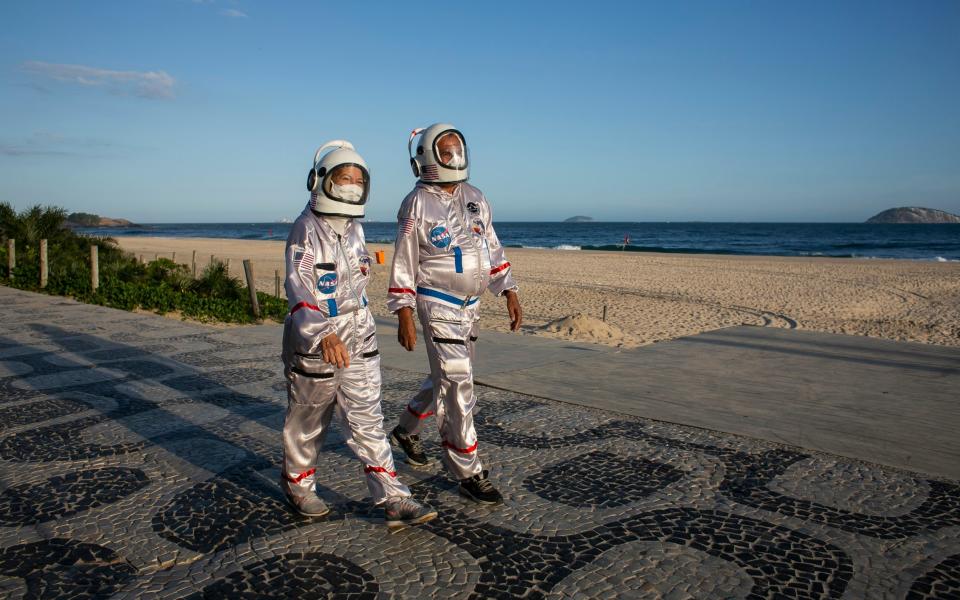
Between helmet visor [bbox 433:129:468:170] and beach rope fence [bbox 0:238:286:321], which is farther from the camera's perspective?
beach rope fence [bbox 0:238:286:321]

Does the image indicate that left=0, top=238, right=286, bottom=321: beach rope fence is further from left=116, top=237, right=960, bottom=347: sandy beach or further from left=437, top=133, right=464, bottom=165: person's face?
left=437, top=133, right=464, bottom=165: person's face

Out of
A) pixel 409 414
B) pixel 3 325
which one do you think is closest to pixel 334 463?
pixel 409 414

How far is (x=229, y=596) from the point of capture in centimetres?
291

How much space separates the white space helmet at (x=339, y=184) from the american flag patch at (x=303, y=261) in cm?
23

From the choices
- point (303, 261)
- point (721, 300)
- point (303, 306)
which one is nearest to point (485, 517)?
point (303, 306)

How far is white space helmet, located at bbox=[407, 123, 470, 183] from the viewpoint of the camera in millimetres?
4031

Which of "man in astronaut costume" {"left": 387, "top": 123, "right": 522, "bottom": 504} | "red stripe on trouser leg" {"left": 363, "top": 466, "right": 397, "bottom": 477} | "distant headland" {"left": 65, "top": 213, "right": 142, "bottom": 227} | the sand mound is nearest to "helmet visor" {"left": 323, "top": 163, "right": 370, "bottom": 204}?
"man in astronaut costume" {"left": 387, "top": 123, "right": 522, "bottom": 504}

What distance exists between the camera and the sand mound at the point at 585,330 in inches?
415

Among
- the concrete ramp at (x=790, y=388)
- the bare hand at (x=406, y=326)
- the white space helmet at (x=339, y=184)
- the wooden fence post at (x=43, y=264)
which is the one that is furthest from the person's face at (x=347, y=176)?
the wooden fence post at (x=43, y=264)

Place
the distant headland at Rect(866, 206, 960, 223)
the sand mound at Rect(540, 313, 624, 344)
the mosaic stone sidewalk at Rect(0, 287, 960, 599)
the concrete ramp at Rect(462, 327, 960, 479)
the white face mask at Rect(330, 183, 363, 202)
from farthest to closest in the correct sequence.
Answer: the distant headland at Rect(866, 206, 960, 223), the sand mound at Rect(540, 313, 624, 344), the concrete ramp at Rect(462, 327, 960, 479), the white face mask at Rect(330, 183, 363, 202), the mosaic stone sidewalk at Rect(0, 287, 960, 599)

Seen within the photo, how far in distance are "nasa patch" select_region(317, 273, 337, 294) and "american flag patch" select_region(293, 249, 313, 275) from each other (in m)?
0.07

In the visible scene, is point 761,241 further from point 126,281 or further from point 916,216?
point 916,216

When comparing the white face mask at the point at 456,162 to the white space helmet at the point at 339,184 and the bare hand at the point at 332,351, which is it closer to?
the white space helmet at the point at 339,184

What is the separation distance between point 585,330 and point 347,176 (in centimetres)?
761
